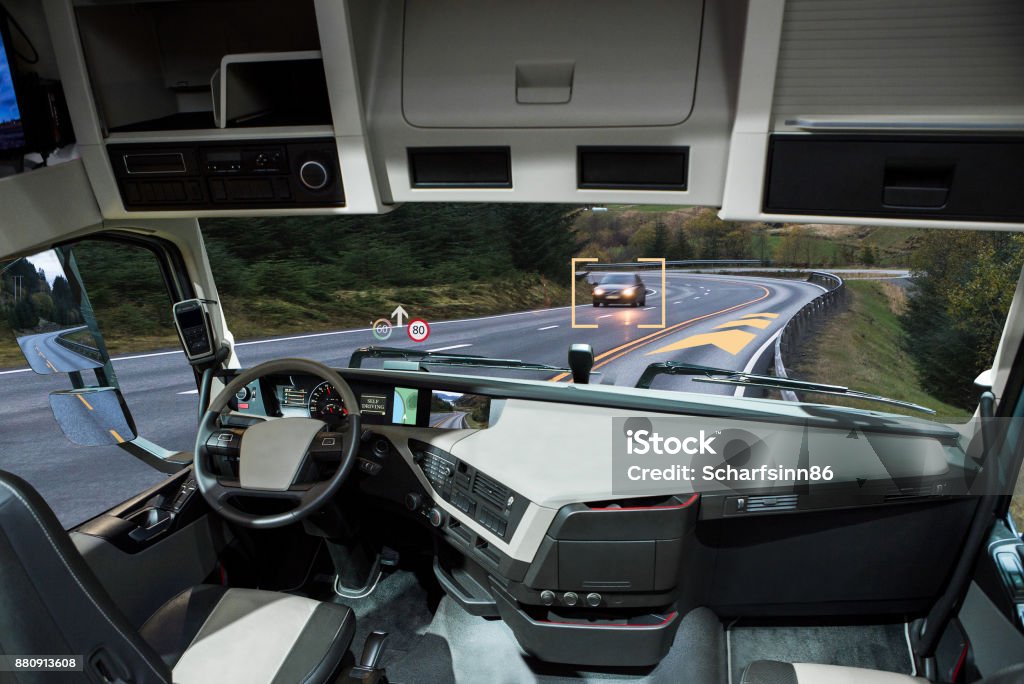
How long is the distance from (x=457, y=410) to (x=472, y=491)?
40 centimetres

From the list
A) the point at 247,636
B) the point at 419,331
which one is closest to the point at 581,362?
the point at 419,331

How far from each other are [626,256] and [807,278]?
646 mm

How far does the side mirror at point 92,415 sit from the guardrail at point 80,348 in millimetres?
144

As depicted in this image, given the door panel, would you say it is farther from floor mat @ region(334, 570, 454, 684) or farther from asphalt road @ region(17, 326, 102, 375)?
asphalt road @ region(17, 326, 102, 375)

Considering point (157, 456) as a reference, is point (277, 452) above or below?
above

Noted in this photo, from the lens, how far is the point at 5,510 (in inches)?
49.1

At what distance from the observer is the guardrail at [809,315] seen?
2.12 meters

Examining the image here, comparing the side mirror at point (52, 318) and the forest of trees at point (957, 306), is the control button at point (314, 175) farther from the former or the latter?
the forest of trees at point (957, 306)

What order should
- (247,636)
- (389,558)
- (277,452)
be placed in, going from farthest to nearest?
(389,558)
(277,452)
(247,636)

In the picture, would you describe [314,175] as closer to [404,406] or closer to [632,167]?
[632,167]

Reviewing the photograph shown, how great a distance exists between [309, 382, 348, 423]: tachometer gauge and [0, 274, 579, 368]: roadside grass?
0.95 feet

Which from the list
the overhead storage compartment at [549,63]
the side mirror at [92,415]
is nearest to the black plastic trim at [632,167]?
the overhead storage compartment at [549,63]

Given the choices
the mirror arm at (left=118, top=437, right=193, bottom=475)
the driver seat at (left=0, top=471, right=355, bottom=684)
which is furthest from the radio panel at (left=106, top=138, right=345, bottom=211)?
the mirror arm at (left=118, top=437, right=193, bottom=475)

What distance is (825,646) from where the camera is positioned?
8.15ft
